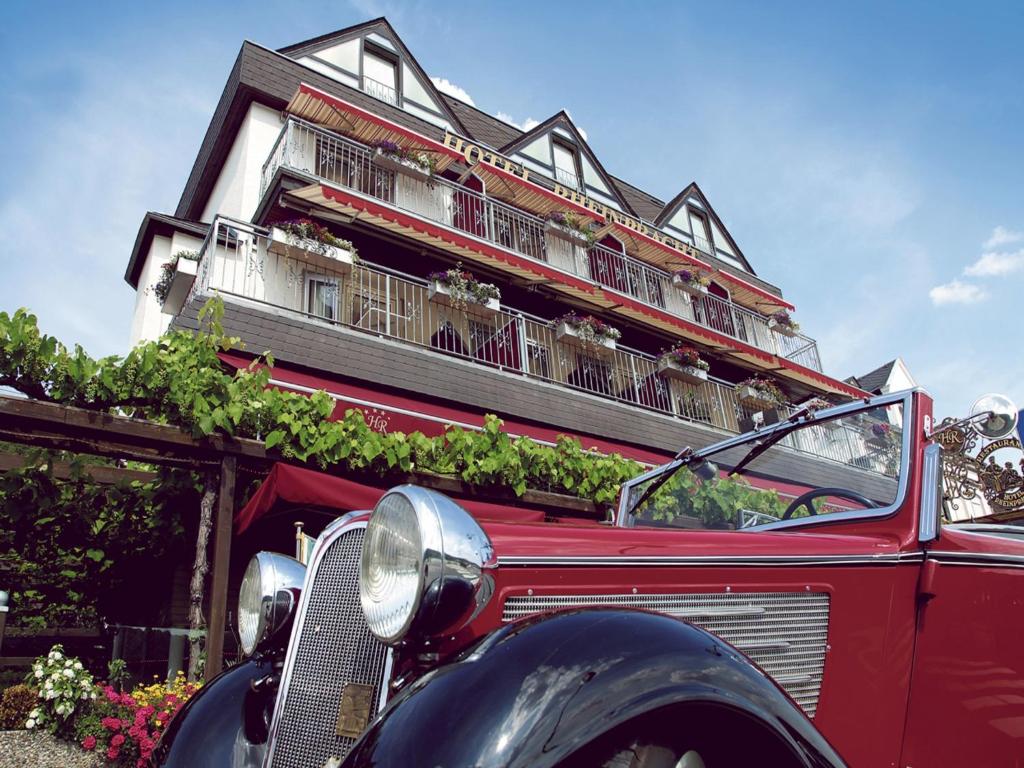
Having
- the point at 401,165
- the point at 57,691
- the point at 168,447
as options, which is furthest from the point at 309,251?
the point at 57,691

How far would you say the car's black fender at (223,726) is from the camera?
208 cm

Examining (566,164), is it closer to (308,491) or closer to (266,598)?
(308,491)

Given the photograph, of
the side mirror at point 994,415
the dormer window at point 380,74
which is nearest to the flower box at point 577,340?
the dormer window at point 380,74

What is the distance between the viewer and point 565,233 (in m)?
15.9

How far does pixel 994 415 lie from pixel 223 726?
2.68 meters

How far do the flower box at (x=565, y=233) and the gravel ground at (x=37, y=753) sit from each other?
13142 mm

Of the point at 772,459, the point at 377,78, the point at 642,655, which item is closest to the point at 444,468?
the point at 772,459

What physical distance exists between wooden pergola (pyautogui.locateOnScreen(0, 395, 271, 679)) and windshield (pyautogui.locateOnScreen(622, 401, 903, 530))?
357cm

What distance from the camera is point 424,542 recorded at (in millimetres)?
1436

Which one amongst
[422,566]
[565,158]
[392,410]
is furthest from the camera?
[565,158]

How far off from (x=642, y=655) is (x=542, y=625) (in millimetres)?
214

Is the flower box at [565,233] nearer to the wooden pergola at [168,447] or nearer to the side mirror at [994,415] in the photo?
the wooden pergola at [168,447]

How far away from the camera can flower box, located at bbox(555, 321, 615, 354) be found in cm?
1328

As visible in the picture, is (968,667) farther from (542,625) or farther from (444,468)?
(444,468)
